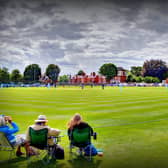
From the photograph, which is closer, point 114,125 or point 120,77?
point 114,125

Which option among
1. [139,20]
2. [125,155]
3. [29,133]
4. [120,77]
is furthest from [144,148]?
[120,77]

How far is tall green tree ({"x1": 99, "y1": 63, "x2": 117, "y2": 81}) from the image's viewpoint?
5956 centimetres

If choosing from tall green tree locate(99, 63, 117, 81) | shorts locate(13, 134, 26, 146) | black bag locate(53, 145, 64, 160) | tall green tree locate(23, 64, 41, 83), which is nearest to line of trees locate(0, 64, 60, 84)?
tall green tree locate(23, 64, 41, 83)

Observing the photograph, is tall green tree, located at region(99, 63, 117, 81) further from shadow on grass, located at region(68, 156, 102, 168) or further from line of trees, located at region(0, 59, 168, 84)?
shadow on grass, located at region(68, 156, 102, 168)

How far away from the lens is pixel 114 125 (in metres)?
9.05

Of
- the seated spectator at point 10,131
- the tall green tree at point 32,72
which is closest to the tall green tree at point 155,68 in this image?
the tall green tree at point 32,72

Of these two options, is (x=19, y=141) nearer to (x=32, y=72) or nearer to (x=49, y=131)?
(x=49, y=131)

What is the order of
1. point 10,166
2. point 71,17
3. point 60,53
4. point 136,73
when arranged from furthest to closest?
point 136,73 < point 60,53 < point 71,17 < point 10,166

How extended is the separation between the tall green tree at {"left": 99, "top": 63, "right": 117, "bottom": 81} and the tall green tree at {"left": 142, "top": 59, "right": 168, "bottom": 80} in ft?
27.1

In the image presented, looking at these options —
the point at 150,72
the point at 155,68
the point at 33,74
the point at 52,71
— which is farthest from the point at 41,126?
the point at 150,72

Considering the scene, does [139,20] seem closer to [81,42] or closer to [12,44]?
[81,42]

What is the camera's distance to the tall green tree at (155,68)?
58.7m

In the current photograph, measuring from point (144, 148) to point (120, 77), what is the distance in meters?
61.6

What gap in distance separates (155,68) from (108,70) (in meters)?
12.4
